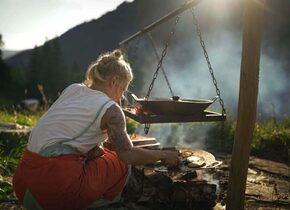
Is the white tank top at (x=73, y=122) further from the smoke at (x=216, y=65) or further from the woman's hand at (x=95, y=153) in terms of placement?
the smoke at (x=216, y=65)

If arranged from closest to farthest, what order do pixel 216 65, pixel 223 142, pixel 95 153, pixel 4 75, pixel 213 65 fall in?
pixel 95 153, pixel 223 142, pixel 216 65, pixel 213 65, pixel 4 75

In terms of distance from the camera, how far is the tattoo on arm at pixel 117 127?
2.95 metres

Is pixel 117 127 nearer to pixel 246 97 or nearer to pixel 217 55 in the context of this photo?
pixel 246 97

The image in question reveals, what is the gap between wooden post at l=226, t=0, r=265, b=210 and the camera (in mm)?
3084

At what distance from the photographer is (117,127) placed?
116 inches

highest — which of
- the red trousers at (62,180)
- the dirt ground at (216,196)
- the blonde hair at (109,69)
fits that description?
the blonde hair at (109,69)

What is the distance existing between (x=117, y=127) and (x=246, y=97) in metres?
1.18

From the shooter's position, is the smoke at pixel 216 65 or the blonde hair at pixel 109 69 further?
the smoke at pixel 216 65

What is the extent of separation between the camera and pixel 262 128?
7.97m

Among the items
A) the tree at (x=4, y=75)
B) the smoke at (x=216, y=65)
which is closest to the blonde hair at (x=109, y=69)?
the smoke at (x=216, y=65)

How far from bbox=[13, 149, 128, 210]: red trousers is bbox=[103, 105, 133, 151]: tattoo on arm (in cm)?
35

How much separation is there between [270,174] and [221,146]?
2.02m

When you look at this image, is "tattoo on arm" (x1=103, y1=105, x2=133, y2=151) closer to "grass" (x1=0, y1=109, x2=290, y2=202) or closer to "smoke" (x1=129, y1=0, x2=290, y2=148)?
"grass" (x1=0, y1=109, x2=290, y2=202)

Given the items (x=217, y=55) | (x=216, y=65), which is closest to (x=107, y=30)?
(x=217, y=55)
